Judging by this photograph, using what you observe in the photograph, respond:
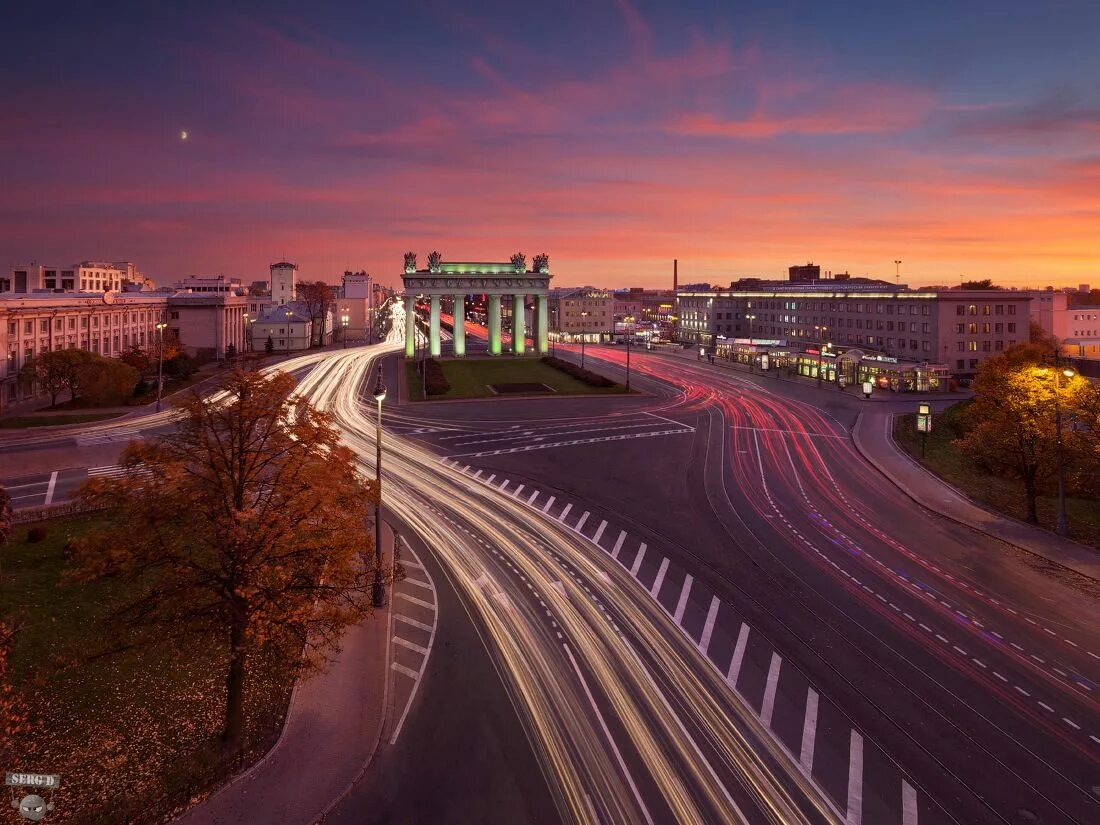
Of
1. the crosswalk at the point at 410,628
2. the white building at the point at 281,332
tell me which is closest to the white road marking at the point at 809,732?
the crosswalk at the point at 410,628

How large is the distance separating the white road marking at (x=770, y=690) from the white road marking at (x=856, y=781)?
2.05 meters

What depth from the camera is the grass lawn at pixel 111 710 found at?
14570 mm

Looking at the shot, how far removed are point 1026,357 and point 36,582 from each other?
77.6m

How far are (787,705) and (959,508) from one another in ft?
82.1

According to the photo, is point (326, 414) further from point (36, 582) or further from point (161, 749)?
point (36, 582)

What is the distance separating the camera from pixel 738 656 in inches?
799

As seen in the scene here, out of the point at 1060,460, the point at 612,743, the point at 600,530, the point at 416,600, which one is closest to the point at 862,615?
the point at 612,743

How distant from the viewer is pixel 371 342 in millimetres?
157625

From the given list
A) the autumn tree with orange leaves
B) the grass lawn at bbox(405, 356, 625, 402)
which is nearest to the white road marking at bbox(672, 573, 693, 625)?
the autumn tree with orange leaves

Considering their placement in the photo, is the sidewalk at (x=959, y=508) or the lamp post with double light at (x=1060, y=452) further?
the lamp post with double light at (x=1060, y=452)

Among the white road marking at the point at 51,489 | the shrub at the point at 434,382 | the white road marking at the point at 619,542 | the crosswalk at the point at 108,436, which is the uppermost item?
the shrub at the point at 434,382

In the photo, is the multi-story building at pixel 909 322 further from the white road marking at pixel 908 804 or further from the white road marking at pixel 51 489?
the white road marking at pixel 51 489

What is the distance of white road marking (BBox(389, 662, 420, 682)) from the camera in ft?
62.6

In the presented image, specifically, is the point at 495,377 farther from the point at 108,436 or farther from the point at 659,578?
the point at 659,578
